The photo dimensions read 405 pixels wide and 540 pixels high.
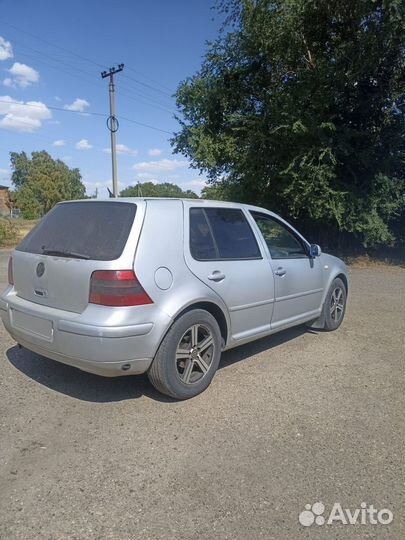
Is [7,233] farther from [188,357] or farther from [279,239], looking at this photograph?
[188,357]

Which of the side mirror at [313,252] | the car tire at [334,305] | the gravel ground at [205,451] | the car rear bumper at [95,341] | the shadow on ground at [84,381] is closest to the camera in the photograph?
the gravel ground at [205,451]

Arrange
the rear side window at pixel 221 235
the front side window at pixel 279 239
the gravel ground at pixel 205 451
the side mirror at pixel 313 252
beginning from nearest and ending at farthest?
the gravel ground at pixel 205 451, the rear side window at pixel 221 235, the front side window at pixel 279 239, the side mirror at pixel 313 252

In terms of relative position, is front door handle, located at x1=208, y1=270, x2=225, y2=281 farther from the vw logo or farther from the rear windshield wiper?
the vw logo

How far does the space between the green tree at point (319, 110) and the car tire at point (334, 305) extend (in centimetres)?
663

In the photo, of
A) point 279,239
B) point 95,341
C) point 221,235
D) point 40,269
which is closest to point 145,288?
point 95,341

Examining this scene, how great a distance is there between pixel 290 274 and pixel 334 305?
1333 mm

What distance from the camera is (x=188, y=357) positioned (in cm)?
349

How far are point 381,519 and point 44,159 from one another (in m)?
87.0

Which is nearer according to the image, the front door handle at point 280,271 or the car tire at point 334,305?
the front door handle at point 280,271

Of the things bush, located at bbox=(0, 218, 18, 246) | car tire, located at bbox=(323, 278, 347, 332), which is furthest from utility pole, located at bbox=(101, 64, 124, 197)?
car tire, located at bbox=(323, 278, 347, 332)

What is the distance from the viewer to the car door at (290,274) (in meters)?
4.43

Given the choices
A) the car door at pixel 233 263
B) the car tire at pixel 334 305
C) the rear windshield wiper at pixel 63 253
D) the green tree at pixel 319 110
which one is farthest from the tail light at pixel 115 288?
the green tree at pixel 319 110

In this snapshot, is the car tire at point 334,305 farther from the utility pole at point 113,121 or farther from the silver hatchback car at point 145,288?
the utility pole at point 113,121

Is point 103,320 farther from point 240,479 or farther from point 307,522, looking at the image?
point 307,522
